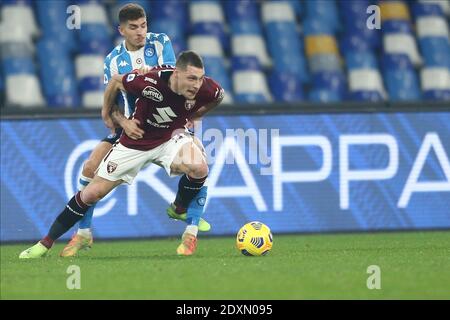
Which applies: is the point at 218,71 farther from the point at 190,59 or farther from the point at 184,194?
the point at 190,59

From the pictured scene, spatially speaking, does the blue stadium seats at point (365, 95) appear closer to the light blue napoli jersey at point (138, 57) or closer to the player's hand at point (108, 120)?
the light blue napoli jersey at point (138, 57)

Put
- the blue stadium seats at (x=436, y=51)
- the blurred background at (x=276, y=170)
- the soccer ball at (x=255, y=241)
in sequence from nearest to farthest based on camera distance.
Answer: the soccer ball at (x=255, y=241)
the blurred background at (x=276, y=170)
the blue stadium seats at (x=436, y=51)

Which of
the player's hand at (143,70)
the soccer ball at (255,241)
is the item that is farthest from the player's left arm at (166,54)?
the soccer ball at (255,241)

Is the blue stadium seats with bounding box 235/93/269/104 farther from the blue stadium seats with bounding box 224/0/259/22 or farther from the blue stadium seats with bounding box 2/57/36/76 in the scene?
the blue stadium seats with bounding box 2/57/36/76

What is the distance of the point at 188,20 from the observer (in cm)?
1498

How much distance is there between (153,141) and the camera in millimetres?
9086

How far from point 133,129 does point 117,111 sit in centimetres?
26

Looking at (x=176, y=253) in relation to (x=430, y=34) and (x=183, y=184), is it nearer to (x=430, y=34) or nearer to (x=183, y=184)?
(x=183, y=184)

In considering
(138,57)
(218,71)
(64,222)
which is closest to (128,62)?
(138,57)

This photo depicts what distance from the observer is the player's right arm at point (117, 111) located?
8.97 metres

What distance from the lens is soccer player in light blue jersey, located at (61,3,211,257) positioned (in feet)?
30.8

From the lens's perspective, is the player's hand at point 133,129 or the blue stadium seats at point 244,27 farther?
the blue stadium seats at point 244,27

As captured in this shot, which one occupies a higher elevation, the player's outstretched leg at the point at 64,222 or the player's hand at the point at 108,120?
the player's hand at the point at 108,120
